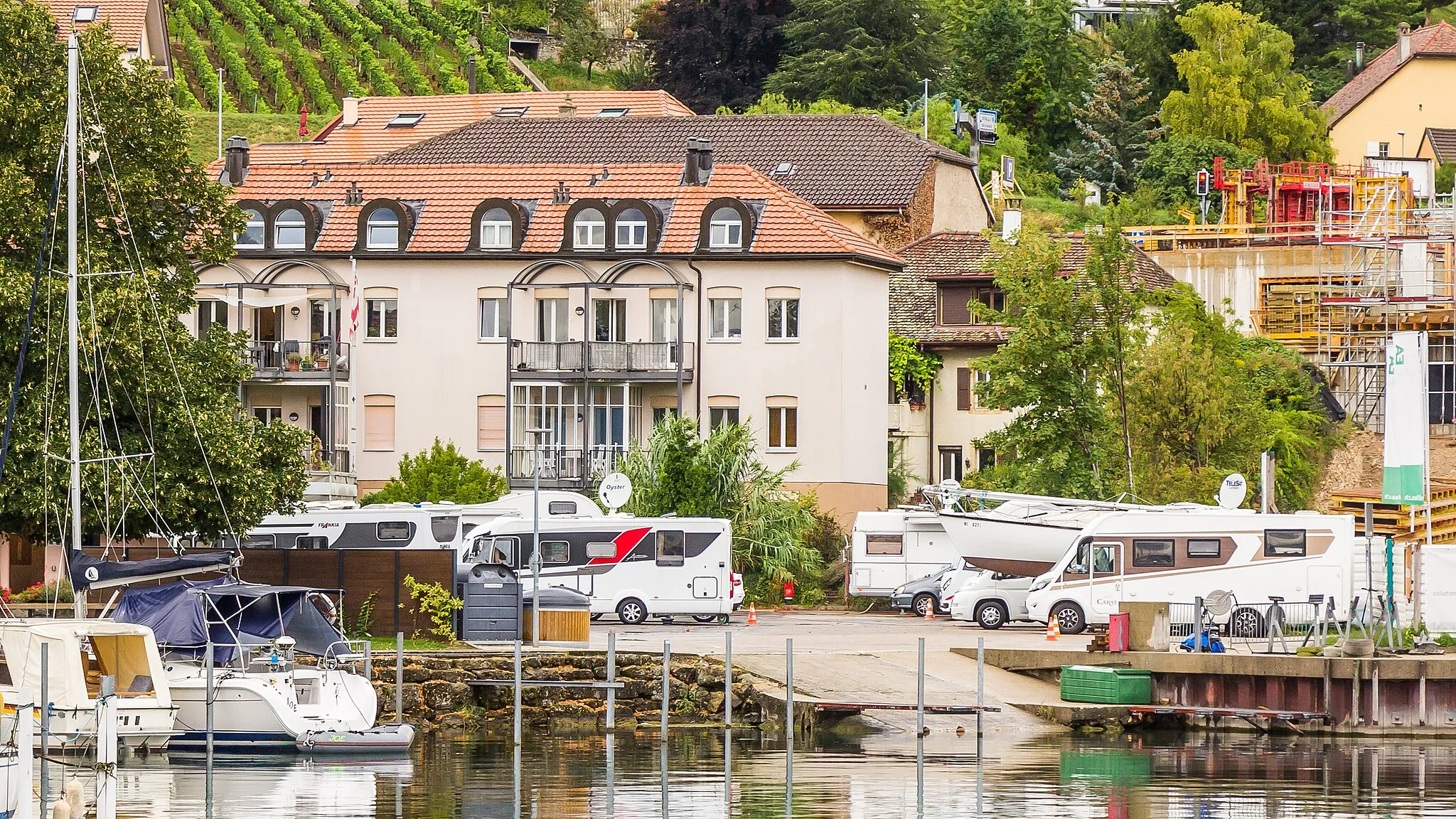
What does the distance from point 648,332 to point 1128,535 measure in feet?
63.8

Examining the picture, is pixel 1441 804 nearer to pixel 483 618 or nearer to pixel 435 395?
pixel 483 618

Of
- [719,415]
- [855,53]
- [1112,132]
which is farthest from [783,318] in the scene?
[1112,132]

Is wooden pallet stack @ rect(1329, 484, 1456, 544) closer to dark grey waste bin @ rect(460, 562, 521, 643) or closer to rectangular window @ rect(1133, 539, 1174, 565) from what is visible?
rectangular window @ rect(1133, 539, 1174, 565)

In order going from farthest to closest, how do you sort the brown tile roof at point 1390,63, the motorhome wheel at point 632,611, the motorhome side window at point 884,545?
the brown tile roof at point 1390,63, the motorhome side window at point 884,545, the motorhome wheel at point 632,611

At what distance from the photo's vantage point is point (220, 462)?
41.4 metres

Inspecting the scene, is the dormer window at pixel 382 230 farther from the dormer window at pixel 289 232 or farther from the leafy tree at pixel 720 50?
the leafy tree at pixel 720 50

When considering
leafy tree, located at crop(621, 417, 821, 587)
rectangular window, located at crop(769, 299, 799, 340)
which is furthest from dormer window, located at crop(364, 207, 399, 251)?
leafy tree, located at crop(621, 417, 821, 587)

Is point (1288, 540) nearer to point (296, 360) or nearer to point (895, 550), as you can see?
point (895, 550)

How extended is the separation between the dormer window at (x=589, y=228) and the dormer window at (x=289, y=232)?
7.31 metres

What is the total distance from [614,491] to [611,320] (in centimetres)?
1595

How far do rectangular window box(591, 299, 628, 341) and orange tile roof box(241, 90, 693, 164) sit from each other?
886 inches

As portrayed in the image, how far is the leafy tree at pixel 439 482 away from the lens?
5672cm

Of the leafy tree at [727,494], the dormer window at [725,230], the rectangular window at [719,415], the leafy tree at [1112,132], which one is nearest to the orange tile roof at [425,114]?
the leafy tree at [1112,132]

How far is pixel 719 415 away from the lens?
6316 centimetres
